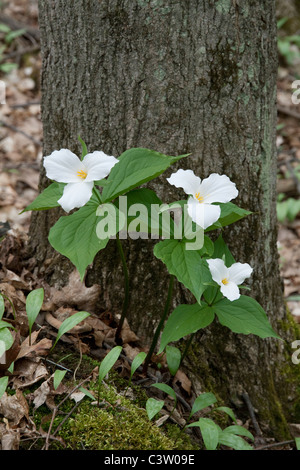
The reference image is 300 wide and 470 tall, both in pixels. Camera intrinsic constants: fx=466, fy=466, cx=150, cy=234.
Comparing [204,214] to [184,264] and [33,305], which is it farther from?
[33,305]

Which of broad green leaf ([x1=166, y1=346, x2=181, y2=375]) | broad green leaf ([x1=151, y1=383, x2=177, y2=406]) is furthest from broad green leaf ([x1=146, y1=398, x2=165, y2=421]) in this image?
broad green leaf ([x1=166, y1=346, x2=181, y2=375])

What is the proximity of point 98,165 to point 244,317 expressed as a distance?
Answer: 751mm

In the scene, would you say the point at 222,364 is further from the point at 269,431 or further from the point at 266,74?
the point at 266,74

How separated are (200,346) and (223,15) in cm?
141

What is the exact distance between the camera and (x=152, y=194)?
1.68 m

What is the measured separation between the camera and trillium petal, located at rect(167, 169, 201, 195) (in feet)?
4.91

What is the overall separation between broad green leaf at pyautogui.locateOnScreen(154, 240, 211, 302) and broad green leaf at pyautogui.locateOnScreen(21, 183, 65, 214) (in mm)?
392

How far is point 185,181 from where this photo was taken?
1.51 m

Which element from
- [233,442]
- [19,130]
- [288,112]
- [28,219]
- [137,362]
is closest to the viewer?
[233,442]

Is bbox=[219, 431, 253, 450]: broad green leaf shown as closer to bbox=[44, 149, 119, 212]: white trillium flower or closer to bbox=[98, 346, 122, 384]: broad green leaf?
bbox=[98, 346, 122, 384]: broad green leaf

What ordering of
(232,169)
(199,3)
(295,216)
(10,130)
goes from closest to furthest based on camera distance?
(199,3)
(232,169)
(295,216)
(10,130)

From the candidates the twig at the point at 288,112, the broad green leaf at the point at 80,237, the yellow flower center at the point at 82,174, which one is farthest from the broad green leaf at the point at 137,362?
the twig at the point at 288,112

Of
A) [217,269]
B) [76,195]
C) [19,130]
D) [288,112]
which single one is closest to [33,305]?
[76,195]
